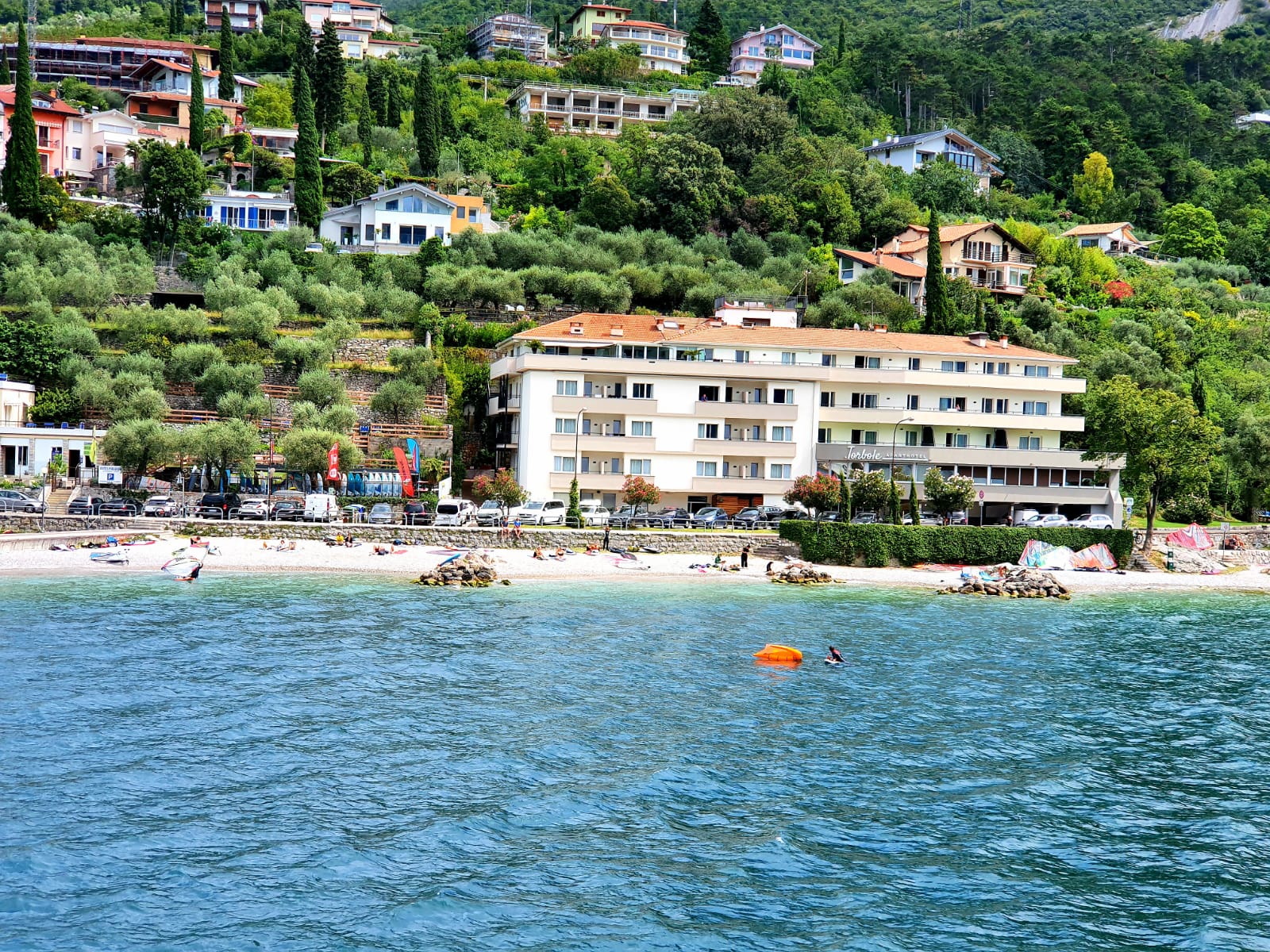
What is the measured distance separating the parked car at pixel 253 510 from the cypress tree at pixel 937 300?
2052 inches

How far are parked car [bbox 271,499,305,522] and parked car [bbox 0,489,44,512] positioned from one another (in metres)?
11.4

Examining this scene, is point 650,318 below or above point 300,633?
above

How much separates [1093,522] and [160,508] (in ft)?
176

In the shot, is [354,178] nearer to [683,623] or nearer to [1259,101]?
[683,623]

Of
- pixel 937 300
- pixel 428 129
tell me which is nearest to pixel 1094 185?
pixel 937 300

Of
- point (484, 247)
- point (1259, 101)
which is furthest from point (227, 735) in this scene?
point (1259, 101)

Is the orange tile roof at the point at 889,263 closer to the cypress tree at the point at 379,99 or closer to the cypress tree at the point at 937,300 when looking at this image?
the cypress tree at the point at 937,300

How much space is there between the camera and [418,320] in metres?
89.0

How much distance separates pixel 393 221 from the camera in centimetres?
10594

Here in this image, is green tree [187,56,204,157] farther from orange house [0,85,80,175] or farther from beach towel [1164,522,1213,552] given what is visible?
beach towel [1164,522,1213,552]

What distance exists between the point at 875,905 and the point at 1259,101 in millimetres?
192682

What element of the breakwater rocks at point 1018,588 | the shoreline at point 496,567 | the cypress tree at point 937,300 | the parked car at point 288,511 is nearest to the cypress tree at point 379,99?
the cypress tree at point 937,300

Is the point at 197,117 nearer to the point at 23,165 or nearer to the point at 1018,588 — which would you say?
the point at 23,165

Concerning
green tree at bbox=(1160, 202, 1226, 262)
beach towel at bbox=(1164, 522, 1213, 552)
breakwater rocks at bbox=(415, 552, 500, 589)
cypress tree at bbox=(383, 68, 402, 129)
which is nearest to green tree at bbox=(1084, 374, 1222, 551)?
beach towel at bbox=(1164, 522, 1213, 552)
